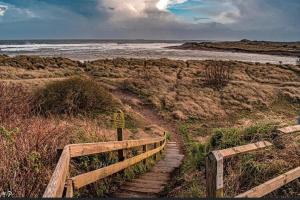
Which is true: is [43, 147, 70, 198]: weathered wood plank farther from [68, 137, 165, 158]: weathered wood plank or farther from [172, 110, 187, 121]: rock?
[172, 110, 187, 121]: rock

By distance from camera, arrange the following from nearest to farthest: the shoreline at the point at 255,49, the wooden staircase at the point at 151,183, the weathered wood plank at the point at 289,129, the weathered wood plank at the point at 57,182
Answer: the weathered wood plank at the point at 57,182 → the weathered wood plank at the point at 289,129 → the wooden staircase at the point at 151,183 → the shoreline at the point at 255,49

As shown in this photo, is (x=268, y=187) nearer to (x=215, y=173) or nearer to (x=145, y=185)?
(x=215, y=173)

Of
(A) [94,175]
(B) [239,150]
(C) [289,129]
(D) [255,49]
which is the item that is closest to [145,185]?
(A) [94,175]

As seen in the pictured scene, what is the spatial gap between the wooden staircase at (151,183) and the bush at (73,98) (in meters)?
7.67

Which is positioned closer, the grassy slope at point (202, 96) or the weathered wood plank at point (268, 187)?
the weathered wood plank at point (268, 187)

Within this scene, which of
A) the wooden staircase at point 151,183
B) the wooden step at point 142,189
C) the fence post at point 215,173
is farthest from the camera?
the wooden step at point 142,189

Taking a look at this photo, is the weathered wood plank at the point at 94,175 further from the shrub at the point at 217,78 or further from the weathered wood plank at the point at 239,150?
the shrub at the point at 217,78

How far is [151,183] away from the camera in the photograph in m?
8.97

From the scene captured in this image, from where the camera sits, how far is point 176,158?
15.5 m

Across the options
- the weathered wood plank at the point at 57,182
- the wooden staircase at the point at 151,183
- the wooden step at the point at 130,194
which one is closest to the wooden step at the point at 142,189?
the wooden staircase at the point at 151,183

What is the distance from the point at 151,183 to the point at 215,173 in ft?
17.1

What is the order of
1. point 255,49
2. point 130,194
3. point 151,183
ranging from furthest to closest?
point 255,49, point 151,183, point 130,194

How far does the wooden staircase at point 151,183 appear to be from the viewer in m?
7.72

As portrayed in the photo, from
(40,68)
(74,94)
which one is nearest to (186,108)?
(74,94)
